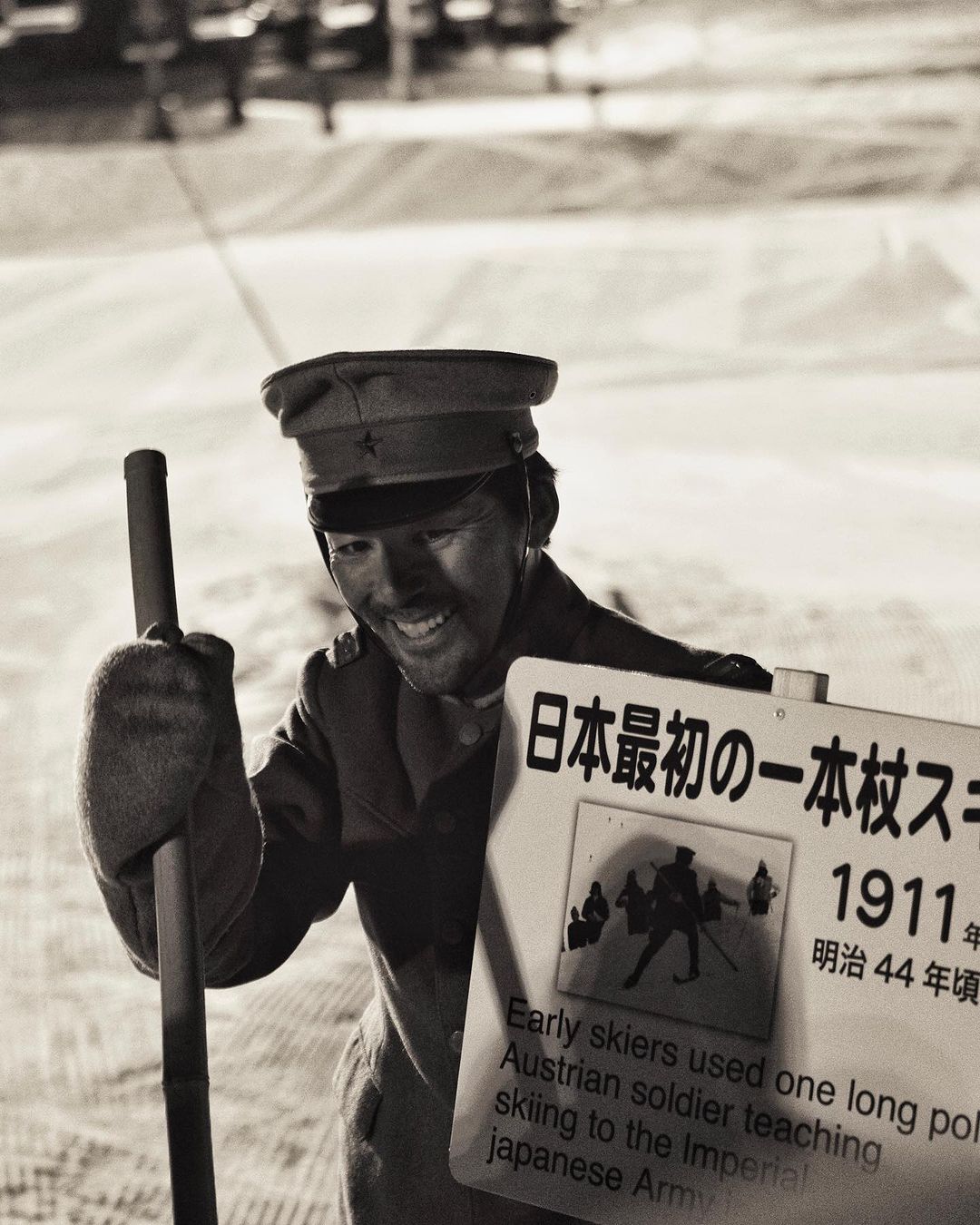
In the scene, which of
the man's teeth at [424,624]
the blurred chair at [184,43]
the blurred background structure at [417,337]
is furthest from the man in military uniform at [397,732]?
the blurred chair at [184,43]

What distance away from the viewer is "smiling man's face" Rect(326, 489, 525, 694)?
1.51 metres

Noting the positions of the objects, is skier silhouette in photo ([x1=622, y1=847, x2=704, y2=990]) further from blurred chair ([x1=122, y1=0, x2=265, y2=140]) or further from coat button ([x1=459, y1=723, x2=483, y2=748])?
blurred chair ([x1=122, y1=0, x2=265, y2=140])

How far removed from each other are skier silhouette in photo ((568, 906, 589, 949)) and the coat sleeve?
1.15ft

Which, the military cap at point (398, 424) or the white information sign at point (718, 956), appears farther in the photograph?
the military cap at point (398, 424)

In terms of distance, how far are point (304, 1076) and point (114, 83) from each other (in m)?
7.15

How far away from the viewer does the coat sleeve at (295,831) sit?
5.23 ft

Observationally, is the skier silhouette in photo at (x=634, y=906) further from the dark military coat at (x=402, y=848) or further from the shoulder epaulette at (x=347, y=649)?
the shoulder epaulette at (x=347, y=649)

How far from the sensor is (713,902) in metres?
1.33

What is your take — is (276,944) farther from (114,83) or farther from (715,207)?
(114,83)

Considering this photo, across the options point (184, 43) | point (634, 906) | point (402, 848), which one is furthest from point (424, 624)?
point (184, 43)

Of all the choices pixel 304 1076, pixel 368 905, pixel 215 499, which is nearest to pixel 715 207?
pixel 215 499

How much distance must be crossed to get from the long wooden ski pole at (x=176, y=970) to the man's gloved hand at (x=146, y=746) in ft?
0.09

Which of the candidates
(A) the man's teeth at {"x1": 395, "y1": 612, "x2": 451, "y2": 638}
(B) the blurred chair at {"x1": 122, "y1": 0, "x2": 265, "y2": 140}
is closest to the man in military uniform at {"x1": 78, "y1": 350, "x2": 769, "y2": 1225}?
(A) the man's teeth at {"x1": 395, "y1": 612, "x2": 451, "y2": 638}

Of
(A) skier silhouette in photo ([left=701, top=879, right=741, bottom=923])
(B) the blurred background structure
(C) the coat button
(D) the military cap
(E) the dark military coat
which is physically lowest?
(B) the blurred background structure
